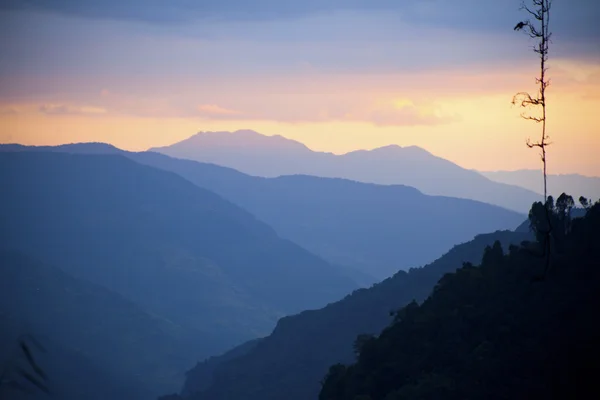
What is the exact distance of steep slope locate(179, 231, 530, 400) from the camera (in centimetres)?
12338

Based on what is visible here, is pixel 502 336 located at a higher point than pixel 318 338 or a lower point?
higher

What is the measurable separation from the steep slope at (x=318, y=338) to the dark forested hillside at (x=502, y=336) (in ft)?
179

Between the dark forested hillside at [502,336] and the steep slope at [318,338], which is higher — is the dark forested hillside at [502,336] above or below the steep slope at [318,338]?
above

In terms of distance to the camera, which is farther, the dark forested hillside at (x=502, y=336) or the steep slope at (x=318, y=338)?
the steep slope at (x=318, y=338)

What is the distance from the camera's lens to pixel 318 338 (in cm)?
13762

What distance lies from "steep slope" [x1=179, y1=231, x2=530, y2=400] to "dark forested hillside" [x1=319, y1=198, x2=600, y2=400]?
54520 mm

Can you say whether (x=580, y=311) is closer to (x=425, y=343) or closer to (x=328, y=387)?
(x=425, y=343)

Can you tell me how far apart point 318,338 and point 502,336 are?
91.5 metres

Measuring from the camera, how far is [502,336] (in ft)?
159

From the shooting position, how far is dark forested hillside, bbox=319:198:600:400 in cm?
4091

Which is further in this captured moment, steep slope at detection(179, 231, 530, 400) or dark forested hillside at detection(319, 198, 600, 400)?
steep slope at detection(179, 231, 530, 400)

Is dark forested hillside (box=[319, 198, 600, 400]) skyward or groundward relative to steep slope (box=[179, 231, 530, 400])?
skyward

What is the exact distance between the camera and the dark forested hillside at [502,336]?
4091 cm

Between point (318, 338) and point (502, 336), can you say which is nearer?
point (502, 336)
